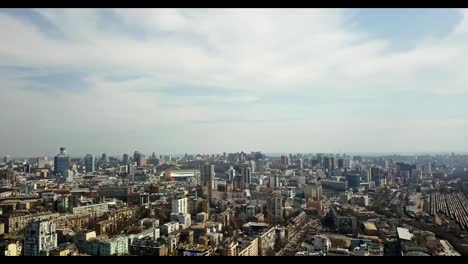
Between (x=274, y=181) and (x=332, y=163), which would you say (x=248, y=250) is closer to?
(x=332, y=163)

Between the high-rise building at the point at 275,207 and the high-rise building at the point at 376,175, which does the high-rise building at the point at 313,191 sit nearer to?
the high-rise building at the point at 275,207

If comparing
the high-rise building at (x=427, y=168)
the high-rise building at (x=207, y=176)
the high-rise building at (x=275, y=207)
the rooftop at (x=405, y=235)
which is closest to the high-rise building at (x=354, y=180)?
the high-rise building at (x=275, y=207)

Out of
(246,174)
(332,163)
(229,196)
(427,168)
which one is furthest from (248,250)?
(246,174)

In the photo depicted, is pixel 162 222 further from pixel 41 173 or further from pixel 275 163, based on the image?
pixel 41 173

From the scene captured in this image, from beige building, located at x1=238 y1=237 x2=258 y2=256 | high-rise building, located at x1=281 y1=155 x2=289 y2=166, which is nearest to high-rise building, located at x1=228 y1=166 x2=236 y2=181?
high-rise building, located at x1=281 y1=155 x2=289 y2=166

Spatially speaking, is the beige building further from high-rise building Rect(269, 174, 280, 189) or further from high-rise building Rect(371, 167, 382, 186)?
high-rise building Rect(269, 174, 280, 189)
